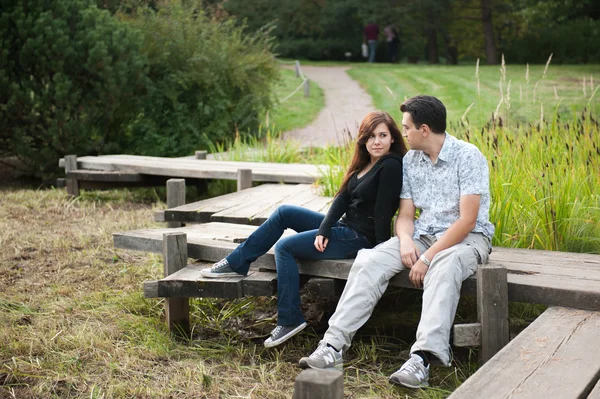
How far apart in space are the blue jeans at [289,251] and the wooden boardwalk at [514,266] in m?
0.08

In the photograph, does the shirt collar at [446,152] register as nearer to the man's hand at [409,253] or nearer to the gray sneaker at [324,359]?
the man's hand at [409,253]

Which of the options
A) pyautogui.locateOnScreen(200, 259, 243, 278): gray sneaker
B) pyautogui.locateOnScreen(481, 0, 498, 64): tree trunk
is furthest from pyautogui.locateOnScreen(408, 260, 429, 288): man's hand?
pyautogui.locateOnScreen(481, 0, 498, 64): tree trunk

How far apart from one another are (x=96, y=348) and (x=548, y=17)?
2643cm

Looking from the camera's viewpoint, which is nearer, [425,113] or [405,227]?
[425,113]

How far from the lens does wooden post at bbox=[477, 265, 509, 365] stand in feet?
12.4

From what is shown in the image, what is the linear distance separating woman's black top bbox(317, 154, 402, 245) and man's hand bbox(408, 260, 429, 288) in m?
0.36

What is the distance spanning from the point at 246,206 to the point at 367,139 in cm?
216

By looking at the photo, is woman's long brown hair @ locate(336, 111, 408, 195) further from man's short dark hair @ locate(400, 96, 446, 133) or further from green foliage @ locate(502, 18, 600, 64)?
green foliage @ locate(502, 18, 600, 64)

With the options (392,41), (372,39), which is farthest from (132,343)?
(392,41)

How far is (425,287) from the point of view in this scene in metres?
3.91

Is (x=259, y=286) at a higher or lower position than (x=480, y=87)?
lower

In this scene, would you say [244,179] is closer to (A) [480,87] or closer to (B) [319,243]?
(B) [319,243]

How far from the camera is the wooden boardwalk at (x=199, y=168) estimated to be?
7.96 meters

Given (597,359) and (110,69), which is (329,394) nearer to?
(597,359)
